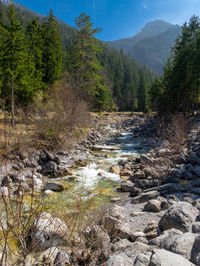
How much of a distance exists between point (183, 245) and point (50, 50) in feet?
76.3

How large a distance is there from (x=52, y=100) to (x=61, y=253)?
345 inches

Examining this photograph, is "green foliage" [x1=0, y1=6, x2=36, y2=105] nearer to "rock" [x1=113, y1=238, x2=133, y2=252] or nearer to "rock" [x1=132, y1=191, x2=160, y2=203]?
"rock" [x1=132, y1=191, x2=160, y2=203]

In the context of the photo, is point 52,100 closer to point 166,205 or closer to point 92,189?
point 92,189

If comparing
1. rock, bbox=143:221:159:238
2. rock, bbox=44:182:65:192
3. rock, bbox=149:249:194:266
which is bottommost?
rock, bbox=44:182:65:192

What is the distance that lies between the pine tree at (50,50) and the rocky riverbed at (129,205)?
1293 centimetres

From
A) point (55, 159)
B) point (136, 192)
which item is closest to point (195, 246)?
point (136, 192)

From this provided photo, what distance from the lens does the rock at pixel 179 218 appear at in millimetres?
3115

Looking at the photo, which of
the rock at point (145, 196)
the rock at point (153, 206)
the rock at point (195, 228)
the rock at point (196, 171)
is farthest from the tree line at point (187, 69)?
the rock at point (195, 228)

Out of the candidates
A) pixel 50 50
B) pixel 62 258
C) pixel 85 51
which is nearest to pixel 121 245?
pixel 62 258

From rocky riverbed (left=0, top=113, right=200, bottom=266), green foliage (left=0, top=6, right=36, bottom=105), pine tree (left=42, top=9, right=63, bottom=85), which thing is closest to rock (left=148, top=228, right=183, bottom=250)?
rocky riverbed (left=0, top=113, right=200, bottom=266)

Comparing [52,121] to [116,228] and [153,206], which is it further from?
[116,228]

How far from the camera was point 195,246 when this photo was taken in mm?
2271

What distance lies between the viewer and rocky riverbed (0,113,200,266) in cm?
242

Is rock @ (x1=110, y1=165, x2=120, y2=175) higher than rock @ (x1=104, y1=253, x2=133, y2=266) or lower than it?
lower
